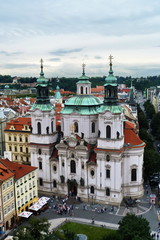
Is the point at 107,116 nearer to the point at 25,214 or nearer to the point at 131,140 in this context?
the point at 131,140

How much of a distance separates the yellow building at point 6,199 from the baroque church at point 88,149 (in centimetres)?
1365

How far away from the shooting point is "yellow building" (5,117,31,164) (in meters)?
75.9

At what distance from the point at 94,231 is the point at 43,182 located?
770 inches

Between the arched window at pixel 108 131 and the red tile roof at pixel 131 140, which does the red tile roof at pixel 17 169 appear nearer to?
the arched window at pixel 108 131

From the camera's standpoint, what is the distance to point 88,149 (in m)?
56.3

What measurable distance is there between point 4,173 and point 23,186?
544cm

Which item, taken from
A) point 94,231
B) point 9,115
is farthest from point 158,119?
point 94,231

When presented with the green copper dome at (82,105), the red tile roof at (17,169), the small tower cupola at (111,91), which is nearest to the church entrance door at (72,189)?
the red tile roof at (17,169)

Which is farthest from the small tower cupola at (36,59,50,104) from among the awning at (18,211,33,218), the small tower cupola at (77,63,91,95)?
the awning at (18,211,33,218)

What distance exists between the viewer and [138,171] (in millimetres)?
57969

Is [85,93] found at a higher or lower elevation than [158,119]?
higher

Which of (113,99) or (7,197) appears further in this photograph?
(113,99)

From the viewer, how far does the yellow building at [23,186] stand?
4984 cm

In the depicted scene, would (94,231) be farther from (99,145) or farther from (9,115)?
(9,115)
